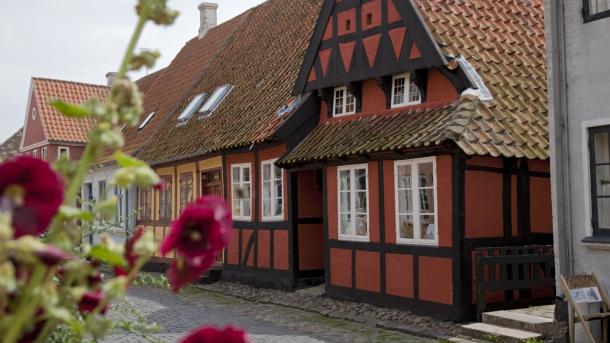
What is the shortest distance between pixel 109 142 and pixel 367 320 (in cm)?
1059

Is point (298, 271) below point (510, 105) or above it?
below

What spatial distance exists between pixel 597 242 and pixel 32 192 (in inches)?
340

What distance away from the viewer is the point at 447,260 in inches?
433

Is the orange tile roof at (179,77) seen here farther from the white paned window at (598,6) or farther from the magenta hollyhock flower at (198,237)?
the magenta hollyhock flower at (198,237)

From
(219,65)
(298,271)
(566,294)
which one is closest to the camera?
(566,294)

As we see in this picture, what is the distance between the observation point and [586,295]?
8.62 metres

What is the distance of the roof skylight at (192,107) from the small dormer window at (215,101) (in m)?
0.55

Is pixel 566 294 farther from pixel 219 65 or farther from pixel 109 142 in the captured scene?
pixel 219 65

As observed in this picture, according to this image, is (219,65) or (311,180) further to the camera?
(219,65)

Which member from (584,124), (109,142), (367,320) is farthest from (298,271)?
(109,142)

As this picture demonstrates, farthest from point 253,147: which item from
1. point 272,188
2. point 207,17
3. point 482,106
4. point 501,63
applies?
point 207,17

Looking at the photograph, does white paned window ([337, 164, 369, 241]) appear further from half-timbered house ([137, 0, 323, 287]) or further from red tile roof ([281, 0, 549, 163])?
half-timbered house ([137, 0, 323, 287])

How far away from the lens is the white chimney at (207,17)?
27.1 m

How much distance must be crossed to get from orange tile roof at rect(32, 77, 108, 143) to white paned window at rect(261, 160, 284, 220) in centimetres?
1382
